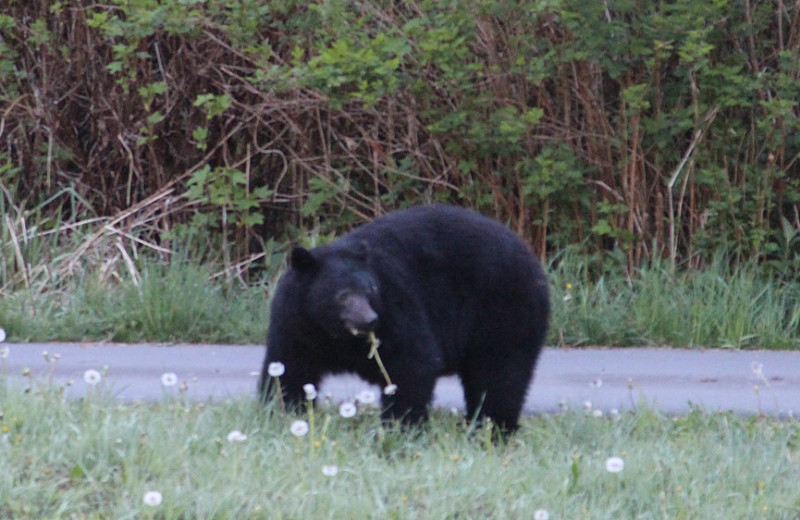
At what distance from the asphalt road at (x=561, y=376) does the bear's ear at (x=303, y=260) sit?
2.23 feet

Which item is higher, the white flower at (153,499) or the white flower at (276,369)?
the white flower at (276,369)

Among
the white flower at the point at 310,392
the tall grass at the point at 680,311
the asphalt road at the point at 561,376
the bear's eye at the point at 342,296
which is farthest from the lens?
the tall grass at the point at 680,311

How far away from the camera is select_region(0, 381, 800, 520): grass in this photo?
434 centimetres

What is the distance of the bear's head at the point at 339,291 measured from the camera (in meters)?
5.24

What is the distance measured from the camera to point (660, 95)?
957cm

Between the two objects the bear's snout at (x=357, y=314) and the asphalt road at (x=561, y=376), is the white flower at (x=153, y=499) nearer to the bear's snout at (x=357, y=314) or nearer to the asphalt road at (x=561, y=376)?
the bear's snout at (x=357, y=314)

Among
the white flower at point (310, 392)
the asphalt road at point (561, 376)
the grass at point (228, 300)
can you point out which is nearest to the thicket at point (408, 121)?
the grass at point (228, 300)

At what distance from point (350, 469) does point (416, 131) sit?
5774mm

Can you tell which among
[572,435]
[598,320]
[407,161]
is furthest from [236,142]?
[572,435]

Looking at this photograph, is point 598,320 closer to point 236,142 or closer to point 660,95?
point 660,95

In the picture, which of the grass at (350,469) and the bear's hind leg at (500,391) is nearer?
the grass at (350,469)

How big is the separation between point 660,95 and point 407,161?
2.20 meters

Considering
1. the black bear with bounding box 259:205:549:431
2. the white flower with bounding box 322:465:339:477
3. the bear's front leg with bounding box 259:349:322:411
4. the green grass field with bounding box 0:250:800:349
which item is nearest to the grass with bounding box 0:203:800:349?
the green grass field with bounding box 0:250:800:349

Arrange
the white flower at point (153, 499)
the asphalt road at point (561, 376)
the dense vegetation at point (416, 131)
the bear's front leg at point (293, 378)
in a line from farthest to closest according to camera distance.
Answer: the dense vegetation at point (416, 131) → the asphalt road at point (561, 376) → the bear's front leg at point (293, 378) → the white flower at point (153, 499)
